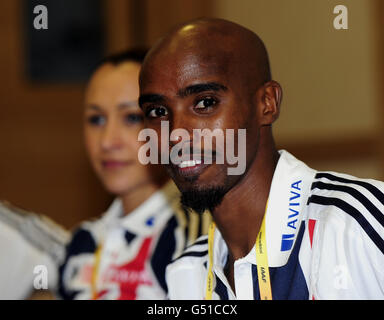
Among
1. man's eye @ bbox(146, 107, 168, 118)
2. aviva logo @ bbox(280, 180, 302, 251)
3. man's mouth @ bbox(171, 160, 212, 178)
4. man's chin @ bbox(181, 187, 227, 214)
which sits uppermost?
man's eye @ bbox(146, 107, 168, 118)

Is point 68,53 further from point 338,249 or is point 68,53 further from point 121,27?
point 338,249

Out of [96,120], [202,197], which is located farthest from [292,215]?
[96,120]

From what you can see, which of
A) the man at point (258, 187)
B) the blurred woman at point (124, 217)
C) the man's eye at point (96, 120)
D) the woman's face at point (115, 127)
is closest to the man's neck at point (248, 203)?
the man at point (258, 187)

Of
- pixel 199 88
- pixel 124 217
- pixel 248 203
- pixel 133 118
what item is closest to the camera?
pixel 199 88

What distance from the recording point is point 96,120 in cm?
157

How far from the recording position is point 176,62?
0.89 meters

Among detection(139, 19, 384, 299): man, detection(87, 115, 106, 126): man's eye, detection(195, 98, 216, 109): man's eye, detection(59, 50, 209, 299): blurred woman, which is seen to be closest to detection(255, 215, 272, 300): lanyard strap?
detection(139, 19, 384, 299): man

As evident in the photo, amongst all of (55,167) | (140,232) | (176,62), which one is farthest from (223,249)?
(55,167)

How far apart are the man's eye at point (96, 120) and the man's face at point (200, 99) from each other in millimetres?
649

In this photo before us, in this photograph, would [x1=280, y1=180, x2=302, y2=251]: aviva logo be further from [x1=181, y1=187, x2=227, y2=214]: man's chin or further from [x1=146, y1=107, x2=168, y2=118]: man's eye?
[x1=146, y1=107, x2=168, y2=118]: man's eye

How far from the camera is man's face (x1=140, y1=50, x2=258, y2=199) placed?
2.90 ft

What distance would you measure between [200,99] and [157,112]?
2.9 inches

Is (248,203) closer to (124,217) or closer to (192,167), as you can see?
(192,167)

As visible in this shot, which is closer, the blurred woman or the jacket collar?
the jacket collar
